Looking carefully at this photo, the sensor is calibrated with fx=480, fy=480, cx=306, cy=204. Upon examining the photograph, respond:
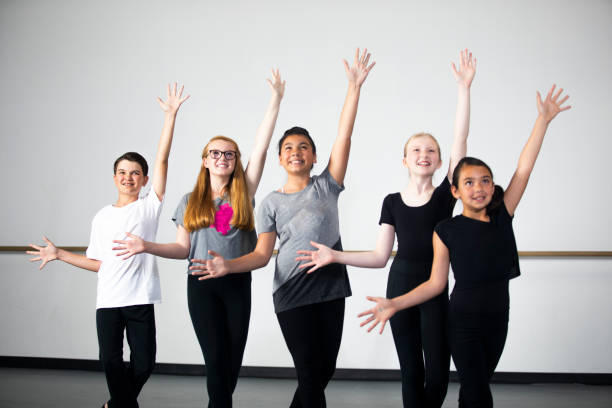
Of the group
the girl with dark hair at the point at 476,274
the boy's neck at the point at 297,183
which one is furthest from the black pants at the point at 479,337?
the boy's neck at the point at 297,183

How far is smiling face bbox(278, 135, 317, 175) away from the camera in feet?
5.98

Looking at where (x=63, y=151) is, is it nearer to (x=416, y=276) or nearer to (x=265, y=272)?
(x=265, y=272)

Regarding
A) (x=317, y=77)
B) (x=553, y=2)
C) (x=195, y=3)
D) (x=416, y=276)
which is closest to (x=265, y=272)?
(x=317, y=77)

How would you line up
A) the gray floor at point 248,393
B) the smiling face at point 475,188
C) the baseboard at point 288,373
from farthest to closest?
1. the baseboard at point 288,373
2. the gray floor at point 248,393
3. the smiling face at point 475,188

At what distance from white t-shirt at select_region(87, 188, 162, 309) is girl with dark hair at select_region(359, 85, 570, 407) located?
1.11m

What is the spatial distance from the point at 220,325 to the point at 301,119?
6.06 feet

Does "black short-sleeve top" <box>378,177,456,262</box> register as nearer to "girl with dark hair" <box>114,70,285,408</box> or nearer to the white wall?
"girl with dark hair" <box>114,70,285,408</box>

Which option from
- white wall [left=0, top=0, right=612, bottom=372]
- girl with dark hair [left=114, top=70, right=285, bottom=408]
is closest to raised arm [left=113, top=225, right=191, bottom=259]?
girl with dark hair [left=114, top=70, right=285, bottom=408]

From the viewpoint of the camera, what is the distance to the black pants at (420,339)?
1715mm

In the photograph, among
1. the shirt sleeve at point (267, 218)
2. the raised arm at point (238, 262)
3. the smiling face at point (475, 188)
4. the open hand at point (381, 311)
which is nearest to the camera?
the open hand at point (381, 311)

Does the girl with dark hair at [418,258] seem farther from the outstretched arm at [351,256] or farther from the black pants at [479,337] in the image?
the black pants at [479,337]

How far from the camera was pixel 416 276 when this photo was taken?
1.78m

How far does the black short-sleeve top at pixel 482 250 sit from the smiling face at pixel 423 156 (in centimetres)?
30

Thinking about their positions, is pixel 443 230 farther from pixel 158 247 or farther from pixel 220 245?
pixel 158 247
